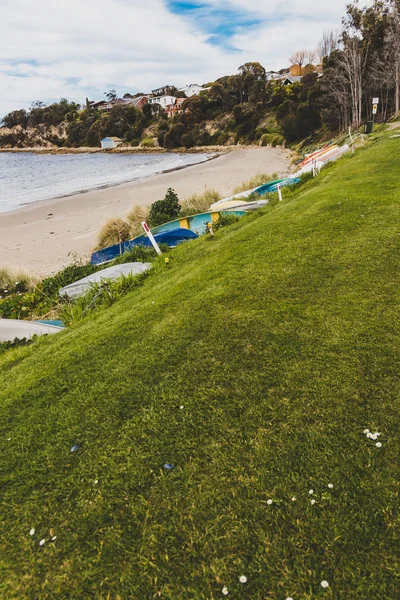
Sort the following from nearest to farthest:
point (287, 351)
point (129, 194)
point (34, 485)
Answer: point (34, 485)
point (287, 351)
point (129, 194)

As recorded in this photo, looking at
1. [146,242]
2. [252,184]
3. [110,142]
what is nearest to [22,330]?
[146,242]

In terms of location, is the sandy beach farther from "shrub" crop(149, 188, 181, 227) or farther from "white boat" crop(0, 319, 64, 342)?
"white boat" crop(0, 319, 64, 342)

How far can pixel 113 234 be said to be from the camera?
15812 mm

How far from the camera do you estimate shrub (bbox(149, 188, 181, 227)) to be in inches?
631

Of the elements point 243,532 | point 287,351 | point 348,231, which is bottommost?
point 243,532

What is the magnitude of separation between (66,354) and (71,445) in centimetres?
200

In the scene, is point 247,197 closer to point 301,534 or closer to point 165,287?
point 165,287

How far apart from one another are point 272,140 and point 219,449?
65.0m

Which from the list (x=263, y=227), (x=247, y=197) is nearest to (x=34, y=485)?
(x=263, y=227)

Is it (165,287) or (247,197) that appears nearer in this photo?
(165,287)

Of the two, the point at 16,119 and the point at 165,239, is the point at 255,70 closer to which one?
the point at 165,239

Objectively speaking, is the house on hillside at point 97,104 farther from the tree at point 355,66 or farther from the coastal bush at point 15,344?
the coastal bush at point 15,344

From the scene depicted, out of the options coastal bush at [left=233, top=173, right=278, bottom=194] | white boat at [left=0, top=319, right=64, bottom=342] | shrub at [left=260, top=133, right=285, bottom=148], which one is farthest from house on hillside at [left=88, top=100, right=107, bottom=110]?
white boat at [left=0, top=319, right=64, bottom=342]

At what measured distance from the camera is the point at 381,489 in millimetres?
2324
